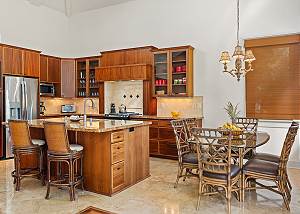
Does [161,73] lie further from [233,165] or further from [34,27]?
[34,27]

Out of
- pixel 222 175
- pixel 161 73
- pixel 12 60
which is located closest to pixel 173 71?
pixel 161 73

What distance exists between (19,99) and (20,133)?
265 centimetres

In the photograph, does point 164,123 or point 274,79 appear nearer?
point 274,79

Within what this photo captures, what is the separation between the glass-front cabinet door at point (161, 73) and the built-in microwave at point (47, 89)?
3.18 meters

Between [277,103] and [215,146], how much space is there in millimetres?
3168

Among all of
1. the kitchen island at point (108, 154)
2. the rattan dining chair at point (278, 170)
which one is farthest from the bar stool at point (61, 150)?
the rattan dining chair at point (278, 170)

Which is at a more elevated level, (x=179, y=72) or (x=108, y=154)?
(x=179, y=72)

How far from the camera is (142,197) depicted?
3594 mm

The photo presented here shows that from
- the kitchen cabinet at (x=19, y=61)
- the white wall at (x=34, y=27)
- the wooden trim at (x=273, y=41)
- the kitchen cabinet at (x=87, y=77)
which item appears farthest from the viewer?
the kitchen cabinet at (x=87, y=77)

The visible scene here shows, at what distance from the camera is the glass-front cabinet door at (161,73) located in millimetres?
6324

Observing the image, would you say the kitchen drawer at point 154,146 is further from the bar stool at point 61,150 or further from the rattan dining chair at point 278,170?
the rattan dining chair at point 278,170

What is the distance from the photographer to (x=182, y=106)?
6496 millimetres

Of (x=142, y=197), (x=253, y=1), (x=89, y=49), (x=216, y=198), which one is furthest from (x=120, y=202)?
(x=89, y=49)

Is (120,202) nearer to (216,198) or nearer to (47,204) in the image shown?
(47,204)
